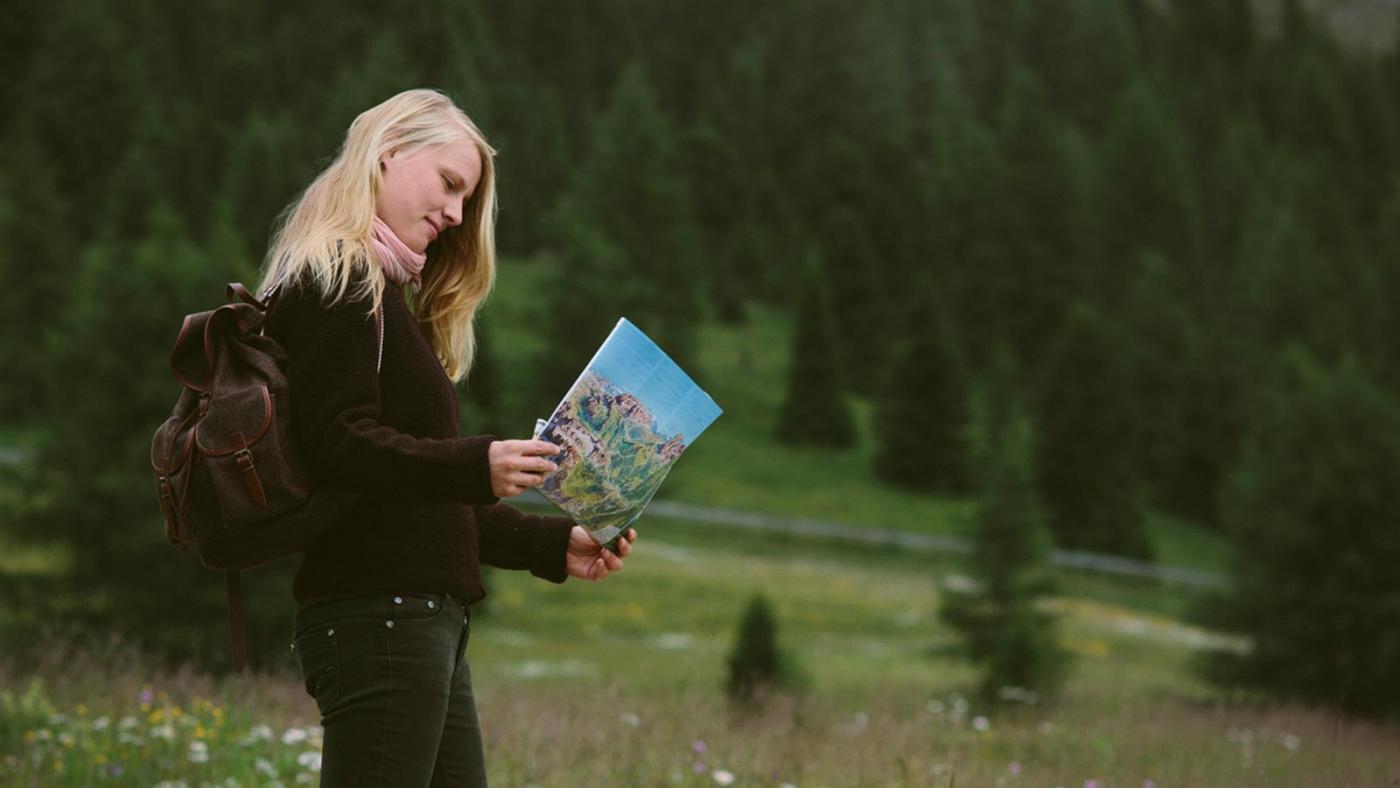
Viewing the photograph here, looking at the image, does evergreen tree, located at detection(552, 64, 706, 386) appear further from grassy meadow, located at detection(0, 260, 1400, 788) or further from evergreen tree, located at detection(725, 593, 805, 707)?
evergreen tree, located at detection(725, 593, 805, 707)

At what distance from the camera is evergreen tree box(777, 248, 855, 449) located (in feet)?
197

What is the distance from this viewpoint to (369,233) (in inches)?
129

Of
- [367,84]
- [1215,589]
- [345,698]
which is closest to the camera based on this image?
[345,698]

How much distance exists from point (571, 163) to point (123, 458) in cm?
6585

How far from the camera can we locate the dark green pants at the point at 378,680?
316 cm

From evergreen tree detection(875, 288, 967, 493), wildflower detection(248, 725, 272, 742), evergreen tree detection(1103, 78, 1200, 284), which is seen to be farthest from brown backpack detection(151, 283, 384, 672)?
evergreen tree detection(1103, 78, 1200, 284)

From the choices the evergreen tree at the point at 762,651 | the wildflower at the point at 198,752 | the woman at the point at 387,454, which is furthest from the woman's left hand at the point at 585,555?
the evergreen tree at the point at 762,651

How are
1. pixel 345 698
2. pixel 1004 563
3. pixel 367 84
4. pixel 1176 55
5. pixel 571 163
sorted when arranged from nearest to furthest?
pixel 345 698
pixel 1004 563
pixel 367 84
pixel 571 163
pixel 1176 55

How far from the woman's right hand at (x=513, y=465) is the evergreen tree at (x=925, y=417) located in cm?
5462

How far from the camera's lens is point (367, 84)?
6569cm

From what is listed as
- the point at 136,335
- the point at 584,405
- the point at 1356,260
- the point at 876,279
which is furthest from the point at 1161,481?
the point at 584,405

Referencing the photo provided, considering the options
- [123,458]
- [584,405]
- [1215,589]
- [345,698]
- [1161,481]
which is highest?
[584,405]

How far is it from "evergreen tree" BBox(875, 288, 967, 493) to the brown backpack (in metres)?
54.7

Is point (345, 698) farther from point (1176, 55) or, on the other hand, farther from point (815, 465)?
point (1176, 55)
